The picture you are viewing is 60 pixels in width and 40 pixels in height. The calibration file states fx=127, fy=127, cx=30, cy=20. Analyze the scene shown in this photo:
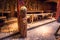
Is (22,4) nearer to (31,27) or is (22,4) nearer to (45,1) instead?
(31,27)

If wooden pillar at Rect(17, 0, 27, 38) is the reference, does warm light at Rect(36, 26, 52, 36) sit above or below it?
below

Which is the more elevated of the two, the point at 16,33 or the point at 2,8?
the point at 2,8

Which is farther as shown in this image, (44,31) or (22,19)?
(44,31)

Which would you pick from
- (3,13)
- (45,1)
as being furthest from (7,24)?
(45,1)

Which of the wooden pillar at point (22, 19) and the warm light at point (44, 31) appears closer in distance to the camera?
the wooden pillar at point (22, 19)

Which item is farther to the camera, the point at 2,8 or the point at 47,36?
the point at 2,8

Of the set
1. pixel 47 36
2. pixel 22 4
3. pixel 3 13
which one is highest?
pixel 22 4

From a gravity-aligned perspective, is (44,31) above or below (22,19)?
below

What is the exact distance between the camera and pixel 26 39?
492cm

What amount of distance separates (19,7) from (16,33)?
3.69 ft

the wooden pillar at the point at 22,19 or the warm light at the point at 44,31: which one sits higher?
the wooden pillar at the point at 22,19

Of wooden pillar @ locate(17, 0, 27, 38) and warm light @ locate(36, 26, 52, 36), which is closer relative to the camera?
wooden pillar @ locate(17, 0, 27, 38)

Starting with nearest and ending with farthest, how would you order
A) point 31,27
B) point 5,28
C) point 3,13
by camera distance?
1. point 5,28
2. point 31,27
3. point 3,13

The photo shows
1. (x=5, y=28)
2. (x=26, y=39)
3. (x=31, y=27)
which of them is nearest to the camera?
(x=26, y=39)
